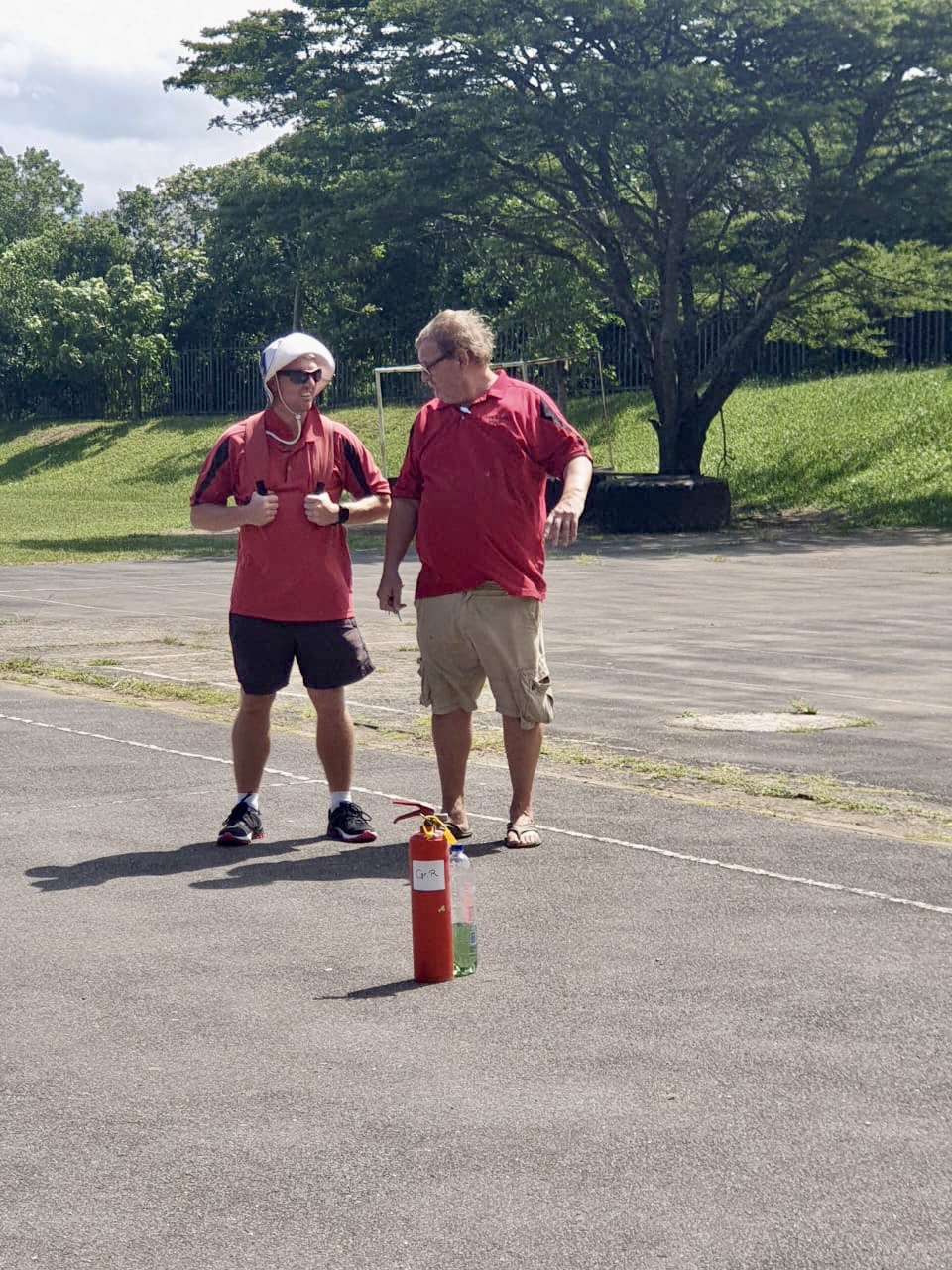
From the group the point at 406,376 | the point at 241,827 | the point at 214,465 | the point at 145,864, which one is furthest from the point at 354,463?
the point at 406,376

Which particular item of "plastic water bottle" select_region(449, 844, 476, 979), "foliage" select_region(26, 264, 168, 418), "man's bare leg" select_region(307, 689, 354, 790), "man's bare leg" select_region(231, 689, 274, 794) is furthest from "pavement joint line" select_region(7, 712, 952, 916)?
"foliage" select_region(26, 264, 168, 418)

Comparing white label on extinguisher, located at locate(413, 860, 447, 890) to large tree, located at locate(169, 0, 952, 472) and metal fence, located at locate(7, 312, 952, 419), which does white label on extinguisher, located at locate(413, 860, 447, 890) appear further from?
metal fence, located at locate(7, 312, 952, 419)

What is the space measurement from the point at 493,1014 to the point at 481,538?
247 cm

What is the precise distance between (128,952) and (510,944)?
119 cm

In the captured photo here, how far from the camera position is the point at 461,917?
5.70 metres

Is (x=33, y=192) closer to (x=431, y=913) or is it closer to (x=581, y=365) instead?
(x=581, y=365)

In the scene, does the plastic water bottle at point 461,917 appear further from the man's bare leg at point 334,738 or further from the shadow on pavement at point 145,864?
the man's bare leg at point 334,738

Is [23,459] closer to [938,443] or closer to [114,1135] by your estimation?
[938,443]

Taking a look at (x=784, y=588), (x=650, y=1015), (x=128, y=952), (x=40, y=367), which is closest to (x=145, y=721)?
(x=128, y=952)

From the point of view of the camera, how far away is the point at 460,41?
96.4ft

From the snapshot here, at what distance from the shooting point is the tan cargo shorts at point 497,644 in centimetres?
734

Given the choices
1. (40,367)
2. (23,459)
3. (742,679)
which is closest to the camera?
(742,679)

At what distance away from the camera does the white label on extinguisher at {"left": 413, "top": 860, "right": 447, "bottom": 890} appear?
555 cm

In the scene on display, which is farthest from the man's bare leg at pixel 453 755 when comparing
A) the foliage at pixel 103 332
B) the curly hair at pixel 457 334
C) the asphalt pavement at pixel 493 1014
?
the foliage at pixel 103 332
